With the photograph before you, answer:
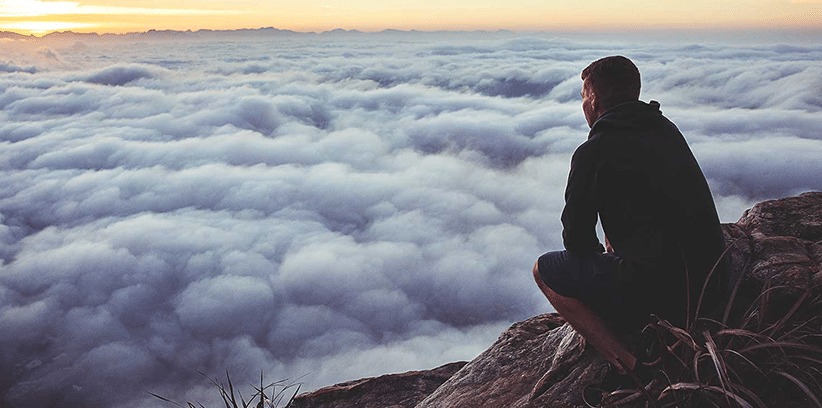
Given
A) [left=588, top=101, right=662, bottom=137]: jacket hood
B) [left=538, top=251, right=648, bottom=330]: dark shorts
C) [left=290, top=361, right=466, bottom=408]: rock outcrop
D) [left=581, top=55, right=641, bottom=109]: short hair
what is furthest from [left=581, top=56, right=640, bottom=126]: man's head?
[left=290, top=361, right=466, bottom=408]: rock outcrop

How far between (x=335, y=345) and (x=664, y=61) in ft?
577

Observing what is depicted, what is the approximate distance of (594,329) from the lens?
2.92m

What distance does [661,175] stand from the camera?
239 cm

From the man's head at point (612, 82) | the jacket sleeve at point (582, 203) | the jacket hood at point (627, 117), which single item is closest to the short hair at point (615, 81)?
the man's head at point (612, 82)

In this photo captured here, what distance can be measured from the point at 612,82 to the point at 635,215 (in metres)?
0.76

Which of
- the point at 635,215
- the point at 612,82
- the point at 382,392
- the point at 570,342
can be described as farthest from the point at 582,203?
the point at 382,392

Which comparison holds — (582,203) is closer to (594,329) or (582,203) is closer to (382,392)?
(594,329)

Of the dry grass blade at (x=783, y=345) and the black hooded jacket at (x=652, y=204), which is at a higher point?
the black hooded jacket at (x=652, y=204)

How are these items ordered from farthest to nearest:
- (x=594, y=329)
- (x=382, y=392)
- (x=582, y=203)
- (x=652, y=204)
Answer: (x=382, y=392)
(x=594, y=329)
(x=582, y=203)
(x=652, y=204)

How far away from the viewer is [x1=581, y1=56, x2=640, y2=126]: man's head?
104 inches

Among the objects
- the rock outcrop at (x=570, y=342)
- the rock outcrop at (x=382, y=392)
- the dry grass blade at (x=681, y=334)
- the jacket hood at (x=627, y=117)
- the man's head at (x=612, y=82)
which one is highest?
the man's head at (x=612, y=82)

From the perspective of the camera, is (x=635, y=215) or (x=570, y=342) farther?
(x=570, y=342)

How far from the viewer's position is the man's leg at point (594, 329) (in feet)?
9.12

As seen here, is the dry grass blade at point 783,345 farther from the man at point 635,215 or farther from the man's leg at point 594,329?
the man's leg at point 594,329
